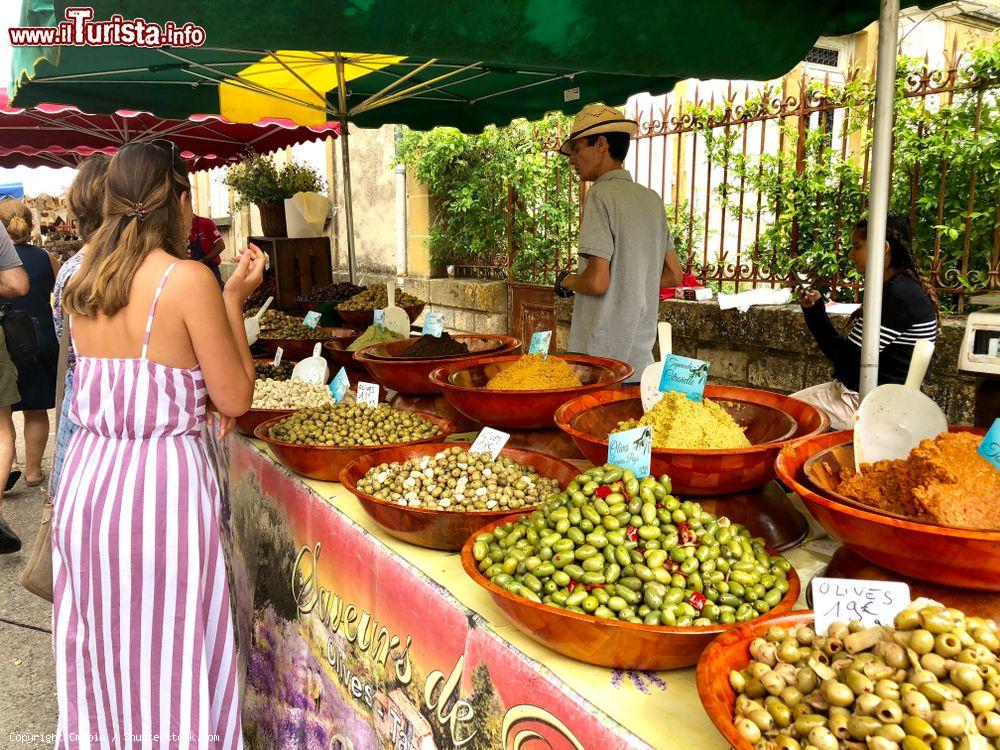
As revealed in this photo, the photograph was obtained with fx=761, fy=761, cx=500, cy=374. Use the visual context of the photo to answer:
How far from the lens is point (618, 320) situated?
345 centimetres

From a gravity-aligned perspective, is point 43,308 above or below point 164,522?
above

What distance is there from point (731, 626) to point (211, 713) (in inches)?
62.5

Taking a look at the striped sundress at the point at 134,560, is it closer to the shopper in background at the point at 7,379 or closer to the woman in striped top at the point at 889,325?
the woman in striped top at the point at 889,325

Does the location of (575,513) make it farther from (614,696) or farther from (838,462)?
(838,462)

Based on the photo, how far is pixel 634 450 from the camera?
1.45m

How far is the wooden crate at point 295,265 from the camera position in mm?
5238

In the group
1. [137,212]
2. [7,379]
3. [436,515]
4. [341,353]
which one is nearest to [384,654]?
[436,515]

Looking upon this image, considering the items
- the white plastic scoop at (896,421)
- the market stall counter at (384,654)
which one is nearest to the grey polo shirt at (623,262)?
the market stall counter at (384,654)

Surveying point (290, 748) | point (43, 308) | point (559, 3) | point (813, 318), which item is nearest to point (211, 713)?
point (290, 748)

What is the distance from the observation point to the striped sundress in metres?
1.88

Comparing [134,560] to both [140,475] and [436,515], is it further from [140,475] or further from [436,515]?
[436,515]

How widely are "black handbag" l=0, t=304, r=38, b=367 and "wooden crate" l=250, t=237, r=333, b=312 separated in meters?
1.46

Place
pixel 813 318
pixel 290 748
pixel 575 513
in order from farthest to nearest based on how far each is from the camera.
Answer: pixel 813 318 < pixel 290 748 < pixel 575 513

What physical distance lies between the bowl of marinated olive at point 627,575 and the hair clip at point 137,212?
3.93 feet
